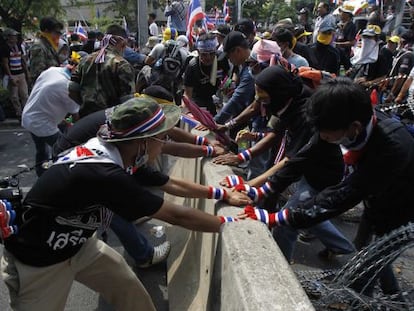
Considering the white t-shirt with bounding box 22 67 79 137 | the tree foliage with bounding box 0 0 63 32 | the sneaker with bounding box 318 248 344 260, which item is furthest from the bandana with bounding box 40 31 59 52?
the sneaker with bounding box 318 248 344 260

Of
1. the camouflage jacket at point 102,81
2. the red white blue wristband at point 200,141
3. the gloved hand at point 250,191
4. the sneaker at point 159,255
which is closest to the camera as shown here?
the gloved hand at point 250,191

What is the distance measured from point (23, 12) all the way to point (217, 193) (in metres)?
9.85

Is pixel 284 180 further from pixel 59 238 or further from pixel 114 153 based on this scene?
pixel 59 238

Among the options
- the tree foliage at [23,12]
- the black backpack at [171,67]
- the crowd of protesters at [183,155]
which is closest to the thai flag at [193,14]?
the black backpack at [171,67]

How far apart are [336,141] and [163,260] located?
204 centimetres

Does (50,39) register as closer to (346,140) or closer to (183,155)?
(183,155)

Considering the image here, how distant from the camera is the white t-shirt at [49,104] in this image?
414 centimetres

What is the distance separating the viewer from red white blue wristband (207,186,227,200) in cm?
252

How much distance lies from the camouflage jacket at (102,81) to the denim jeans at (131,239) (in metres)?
1.31

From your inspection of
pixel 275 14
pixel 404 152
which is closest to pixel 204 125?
pixel 404 152

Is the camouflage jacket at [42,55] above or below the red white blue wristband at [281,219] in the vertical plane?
above

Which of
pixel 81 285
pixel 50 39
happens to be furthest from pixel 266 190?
pixel 50 39

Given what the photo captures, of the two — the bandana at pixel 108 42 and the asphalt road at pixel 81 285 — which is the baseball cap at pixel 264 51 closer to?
the bandana at pixel 108 42

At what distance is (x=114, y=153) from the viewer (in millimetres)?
2043
